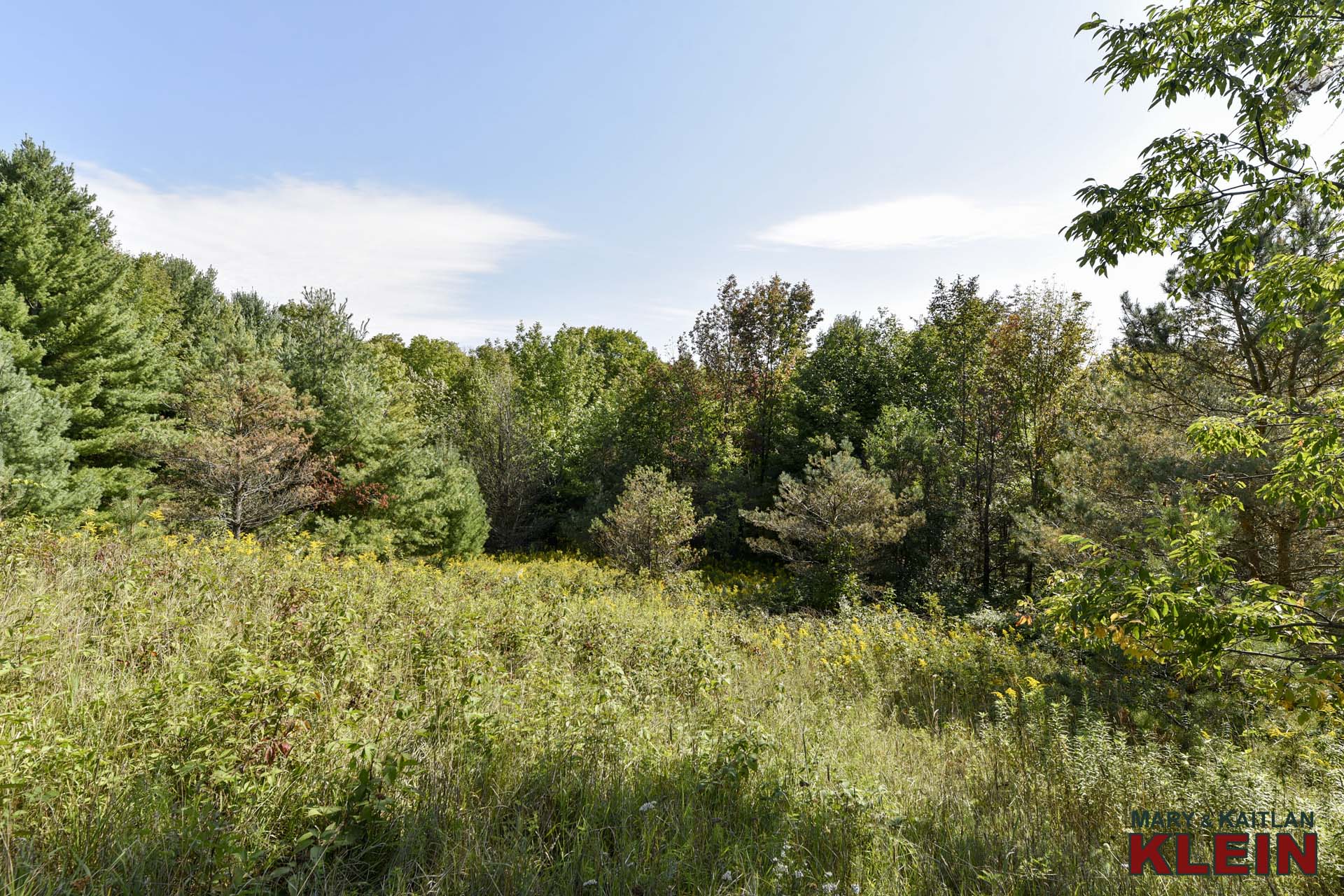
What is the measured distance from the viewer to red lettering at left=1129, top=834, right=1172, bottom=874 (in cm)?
265

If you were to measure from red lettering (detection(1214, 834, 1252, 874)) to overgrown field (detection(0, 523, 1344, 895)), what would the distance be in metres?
0.09

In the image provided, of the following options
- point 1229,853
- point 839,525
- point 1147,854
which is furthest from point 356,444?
point 1229,853

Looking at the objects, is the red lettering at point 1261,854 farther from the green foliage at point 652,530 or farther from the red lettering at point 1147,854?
the green foliage at point 652,530

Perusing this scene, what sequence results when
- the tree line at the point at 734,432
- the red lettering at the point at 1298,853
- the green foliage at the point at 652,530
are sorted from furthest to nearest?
the green foliage at the point at 652,530 < the tree line at the point at 734,432 < the red lettering at the point at 1298,853

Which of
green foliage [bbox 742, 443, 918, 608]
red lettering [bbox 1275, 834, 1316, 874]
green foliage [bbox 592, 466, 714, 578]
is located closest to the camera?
red lettering [bbox 1275, 834, 1316, 874]

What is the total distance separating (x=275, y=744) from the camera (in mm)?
2596

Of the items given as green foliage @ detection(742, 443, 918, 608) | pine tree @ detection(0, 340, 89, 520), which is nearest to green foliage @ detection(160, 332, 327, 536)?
pine tree @ detection(0, 340, 89, 520)

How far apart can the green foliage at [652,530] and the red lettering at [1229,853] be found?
36.4 feet

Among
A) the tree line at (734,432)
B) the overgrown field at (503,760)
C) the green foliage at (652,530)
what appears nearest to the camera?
the overgrown field at (503,760)

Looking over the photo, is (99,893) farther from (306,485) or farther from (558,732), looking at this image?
(306,485)

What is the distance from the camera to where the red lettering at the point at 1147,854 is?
265cm

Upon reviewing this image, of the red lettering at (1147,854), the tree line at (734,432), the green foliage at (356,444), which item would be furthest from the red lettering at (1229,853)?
the green foliage at (356,444)

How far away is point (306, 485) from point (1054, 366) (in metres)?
18.8

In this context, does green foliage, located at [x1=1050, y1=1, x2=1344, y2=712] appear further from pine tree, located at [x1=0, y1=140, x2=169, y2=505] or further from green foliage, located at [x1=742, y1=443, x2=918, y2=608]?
pine tree, located at [x1=0, y1=140, x2=169, y2=505]
